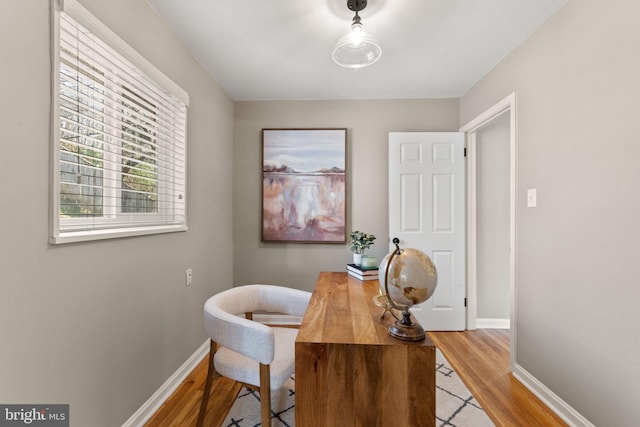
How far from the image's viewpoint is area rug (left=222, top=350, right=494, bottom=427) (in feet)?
5.33

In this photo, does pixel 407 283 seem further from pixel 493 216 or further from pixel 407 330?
pixel 493 216

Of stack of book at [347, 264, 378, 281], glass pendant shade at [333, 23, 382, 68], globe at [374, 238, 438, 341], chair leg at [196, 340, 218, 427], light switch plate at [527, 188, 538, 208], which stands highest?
glass pendant shade at [333, 23, 382, 68]

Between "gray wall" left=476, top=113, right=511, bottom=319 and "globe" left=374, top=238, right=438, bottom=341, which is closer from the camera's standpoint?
"globe" left=374, top=238, right=438, bottom=341

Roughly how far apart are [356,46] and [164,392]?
8.00 feet

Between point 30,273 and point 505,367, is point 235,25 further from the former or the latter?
point 505,367

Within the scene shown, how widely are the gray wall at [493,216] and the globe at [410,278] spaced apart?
232 cm

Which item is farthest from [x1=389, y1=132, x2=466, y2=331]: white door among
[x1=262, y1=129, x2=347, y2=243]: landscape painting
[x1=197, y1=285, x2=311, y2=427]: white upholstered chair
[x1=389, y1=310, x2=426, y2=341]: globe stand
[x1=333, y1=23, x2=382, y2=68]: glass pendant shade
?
[x1=389, y1=310, x2=426, y2=341]: globe stand

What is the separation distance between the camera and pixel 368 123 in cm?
307

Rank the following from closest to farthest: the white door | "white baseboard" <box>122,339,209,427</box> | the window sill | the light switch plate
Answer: the window sill, "white baseboard" <box>122,339,209,427</box>, the light switch plate, the white door

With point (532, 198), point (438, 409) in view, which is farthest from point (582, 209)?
point (438, 409)

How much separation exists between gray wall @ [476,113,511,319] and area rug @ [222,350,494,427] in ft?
4.34

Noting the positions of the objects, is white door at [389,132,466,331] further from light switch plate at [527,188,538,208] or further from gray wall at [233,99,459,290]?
light switch plate at [527,188,538,208]

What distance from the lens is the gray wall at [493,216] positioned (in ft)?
9.68

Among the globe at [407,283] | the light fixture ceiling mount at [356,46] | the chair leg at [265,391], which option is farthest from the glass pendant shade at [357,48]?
the chair leg at [265,391]
